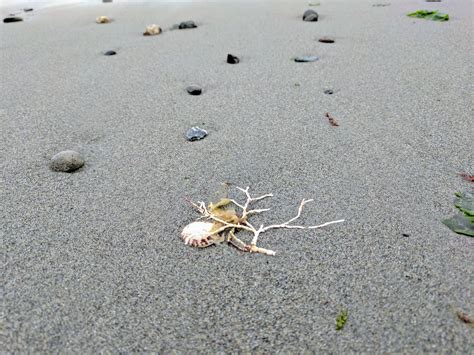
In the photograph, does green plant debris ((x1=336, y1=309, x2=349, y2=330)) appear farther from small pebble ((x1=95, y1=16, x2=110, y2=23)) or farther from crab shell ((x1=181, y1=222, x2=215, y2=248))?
small pebble ((x1=95, y1=16, x2=110, y2=23))

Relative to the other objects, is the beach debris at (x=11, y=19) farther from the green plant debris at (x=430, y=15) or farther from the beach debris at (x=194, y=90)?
the green plant debris at (x=430, y=15)

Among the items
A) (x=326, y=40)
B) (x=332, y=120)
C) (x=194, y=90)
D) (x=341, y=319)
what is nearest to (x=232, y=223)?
(x=341, y=319)

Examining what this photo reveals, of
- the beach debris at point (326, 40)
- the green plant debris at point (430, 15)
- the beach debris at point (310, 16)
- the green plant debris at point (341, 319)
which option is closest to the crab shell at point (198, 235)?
the green plant debris at point (341, 319)

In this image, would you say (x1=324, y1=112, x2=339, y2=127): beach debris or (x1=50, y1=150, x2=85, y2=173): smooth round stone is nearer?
(x1=50, y1=150, x2=85, y2=173): smooth round stone

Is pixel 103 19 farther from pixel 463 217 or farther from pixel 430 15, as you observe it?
pixel 463 217

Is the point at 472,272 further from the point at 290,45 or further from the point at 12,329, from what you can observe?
the point at 290,45

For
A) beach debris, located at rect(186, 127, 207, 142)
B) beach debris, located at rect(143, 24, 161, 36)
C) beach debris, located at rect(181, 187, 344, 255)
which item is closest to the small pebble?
beach debris, located at rect(143, 24, 161, 36)
